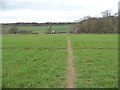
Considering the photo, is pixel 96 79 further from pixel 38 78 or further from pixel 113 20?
pixel 113 20

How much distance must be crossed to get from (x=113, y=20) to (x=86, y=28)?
518 inches

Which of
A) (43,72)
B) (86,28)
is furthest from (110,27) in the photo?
(43,72)

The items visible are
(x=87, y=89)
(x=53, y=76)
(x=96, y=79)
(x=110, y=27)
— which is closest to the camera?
(x=87, y=89)

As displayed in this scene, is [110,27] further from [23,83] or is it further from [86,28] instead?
[23,83]

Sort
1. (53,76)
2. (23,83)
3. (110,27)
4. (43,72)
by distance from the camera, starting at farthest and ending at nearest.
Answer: (110,27) → (43,72) → (53,76) → (23,83)

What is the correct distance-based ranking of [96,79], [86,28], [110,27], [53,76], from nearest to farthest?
1. [96,79]
2. [53,76]
3. [110,27]
4. [86,28]

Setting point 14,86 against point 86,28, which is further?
point 86,28

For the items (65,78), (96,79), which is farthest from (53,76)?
(96,79)

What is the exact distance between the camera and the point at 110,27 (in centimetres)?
11400

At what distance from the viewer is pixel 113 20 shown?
374 ft

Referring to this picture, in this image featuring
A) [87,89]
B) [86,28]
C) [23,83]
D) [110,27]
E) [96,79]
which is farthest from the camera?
[86,28]

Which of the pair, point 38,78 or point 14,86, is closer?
point 14,86

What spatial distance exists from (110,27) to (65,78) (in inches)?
4105

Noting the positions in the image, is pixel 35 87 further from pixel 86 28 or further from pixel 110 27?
pixel 86 28
